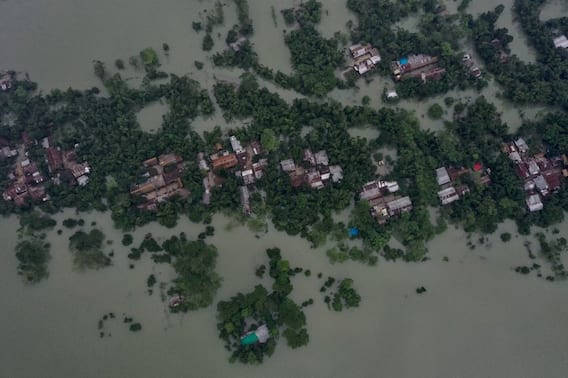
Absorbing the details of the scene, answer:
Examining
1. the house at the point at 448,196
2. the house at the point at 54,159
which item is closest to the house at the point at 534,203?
the house at the point at 448,196

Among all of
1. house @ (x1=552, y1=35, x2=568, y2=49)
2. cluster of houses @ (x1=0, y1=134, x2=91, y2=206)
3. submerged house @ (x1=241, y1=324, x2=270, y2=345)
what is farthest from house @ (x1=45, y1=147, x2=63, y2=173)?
house @ (x1=552, y1=35, x2=568, y2=49)

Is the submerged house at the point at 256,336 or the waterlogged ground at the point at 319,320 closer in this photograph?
the submerged house at the point at 256,336

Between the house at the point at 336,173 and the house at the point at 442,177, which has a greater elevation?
the house at the point at 336,173

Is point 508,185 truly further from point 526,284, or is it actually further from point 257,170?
point 257,170

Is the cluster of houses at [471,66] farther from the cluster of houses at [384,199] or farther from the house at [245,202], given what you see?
the house at [245,202]

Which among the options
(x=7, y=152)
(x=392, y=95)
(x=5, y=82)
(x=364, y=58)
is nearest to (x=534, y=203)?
(x=392, y=95)

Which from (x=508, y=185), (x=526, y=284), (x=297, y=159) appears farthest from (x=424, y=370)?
(x=297, y=159)
